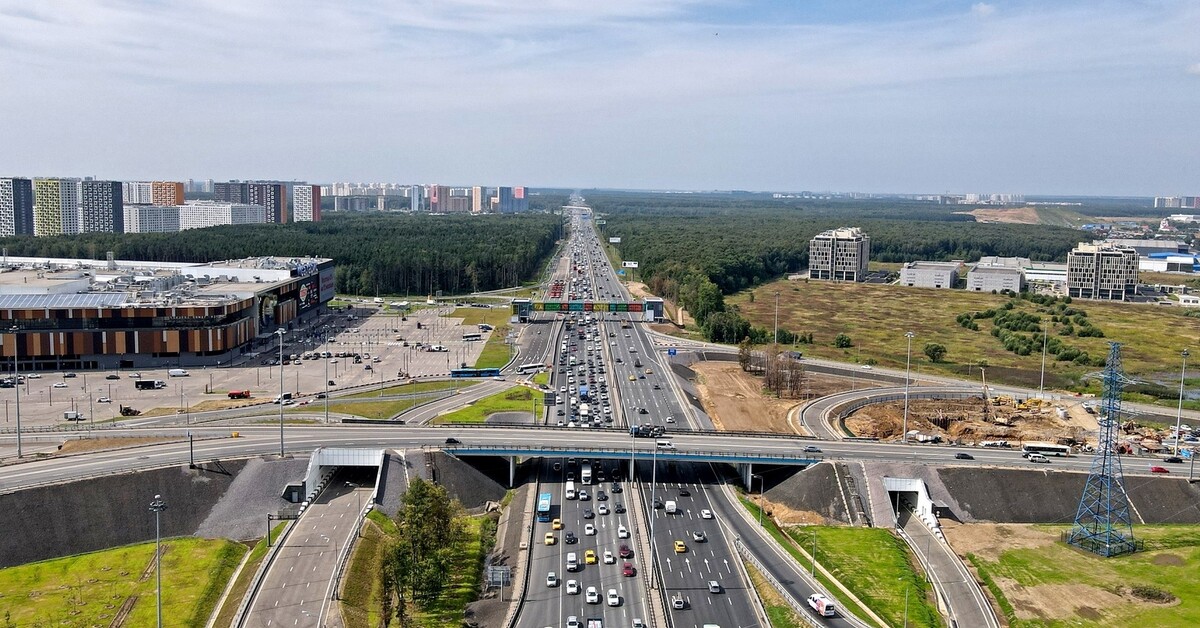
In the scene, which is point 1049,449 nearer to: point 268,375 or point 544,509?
point 544,509

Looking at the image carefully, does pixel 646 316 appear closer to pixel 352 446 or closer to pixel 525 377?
pixel 525 377

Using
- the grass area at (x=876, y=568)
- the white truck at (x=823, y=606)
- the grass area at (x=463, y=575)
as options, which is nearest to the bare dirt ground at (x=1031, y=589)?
the grass area at (x=876, y=568)

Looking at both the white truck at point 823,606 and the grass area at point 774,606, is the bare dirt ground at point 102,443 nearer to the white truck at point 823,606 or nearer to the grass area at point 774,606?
the grass area at point 774,606

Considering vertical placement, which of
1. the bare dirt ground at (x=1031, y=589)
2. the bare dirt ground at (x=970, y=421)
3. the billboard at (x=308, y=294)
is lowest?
the bare dirt ground at (x=1031, y=589)

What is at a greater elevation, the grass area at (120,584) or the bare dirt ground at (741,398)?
the bare dirt ground at (741,398)

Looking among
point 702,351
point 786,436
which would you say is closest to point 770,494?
point 786,436

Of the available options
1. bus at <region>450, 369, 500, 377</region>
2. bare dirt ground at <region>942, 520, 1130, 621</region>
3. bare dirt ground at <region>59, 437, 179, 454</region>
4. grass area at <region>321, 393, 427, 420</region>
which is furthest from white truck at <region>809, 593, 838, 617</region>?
bus at <region>450, 369, 500, 377</region>
